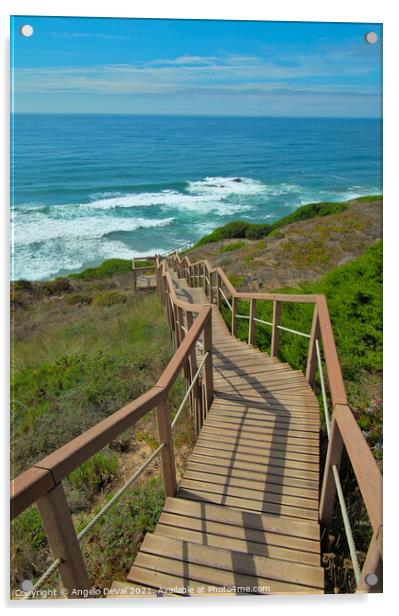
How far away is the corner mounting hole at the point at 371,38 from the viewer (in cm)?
245

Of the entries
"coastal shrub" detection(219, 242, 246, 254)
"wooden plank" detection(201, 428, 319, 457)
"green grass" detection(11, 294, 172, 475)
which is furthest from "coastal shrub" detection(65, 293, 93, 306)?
"wooden plank" detection(201, 428, 319, 457)

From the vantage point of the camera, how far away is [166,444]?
2385mm

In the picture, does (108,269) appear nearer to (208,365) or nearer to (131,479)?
(208,365)

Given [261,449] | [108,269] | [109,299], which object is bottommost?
[261,449]

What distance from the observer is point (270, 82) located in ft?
9.86

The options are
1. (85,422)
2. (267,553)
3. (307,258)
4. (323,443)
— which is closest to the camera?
(267,553)

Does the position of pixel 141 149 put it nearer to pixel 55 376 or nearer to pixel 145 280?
pixel 145 280

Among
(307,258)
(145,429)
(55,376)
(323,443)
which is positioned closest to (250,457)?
(323,443)

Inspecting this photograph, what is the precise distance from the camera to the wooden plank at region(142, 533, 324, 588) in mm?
1973

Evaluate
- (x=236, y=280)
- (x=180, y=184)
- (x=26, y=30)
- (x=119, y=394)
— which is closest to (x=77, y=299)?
(x=236, y=280)

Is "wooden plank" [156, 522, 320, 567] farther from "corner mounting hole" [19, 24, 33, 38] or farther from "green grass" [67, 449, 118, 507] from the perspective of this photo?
"corner mounting hole" [19, 24, 33, 38]

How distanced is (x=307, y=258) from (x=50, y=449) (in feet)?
34.1

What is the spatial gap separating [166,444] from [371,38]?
2.78 m

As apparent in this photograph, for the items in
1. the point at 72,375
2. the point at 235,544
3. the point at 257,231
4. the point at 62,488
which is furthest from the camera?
the point at 257,231
